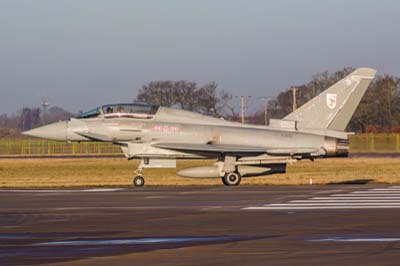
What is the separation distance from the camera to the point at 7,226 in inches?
664

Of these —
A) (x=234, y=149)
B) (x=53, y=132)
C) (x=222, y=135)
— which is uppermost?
(x=53, y=132)

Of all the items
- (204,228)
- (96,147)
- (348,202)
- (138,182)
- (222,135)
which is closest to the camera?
(204,228)

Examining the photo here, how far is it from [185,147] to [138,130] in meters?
1.59

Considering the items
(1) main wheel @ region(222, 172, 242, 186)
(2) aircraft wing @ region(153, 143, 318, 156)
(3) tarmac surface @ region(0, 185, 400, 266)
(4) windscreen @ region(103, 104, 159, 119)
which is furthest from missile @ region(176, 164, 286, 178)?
(3) tarmac surface @ region(0, 185, 400, 266)

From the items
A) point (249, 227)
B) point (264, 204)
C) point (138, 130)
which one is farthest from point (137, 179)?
point (249, 227)

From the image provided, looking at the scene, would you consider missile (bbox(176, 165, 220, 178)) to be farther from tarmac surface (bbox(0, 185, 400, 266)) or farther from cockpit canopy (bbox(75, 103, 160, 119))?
tarmac surface (bbox(0, 185, 400, 266))

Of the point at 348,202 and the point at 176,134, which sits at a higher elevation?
the point at 176,134

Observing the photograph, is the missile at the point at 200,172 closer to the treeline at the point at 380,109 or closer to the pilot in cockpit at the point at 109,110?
the pilot in cockpit at the point at 109,110

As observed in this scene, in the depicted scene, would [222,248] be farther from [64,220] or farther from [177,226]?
[64,220]

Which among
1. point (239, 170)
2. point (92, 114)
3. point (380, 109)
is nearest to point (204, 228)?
point (239, 170)

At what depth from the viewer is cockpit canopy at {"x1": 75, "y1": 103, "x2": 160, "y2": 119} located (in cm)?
2998

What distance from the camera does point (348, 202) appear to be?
21.0m

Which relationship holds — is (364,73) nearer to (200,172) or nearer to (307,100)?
(200,172)

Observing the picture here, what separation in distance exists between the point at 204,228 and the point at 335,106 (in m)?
14.8
